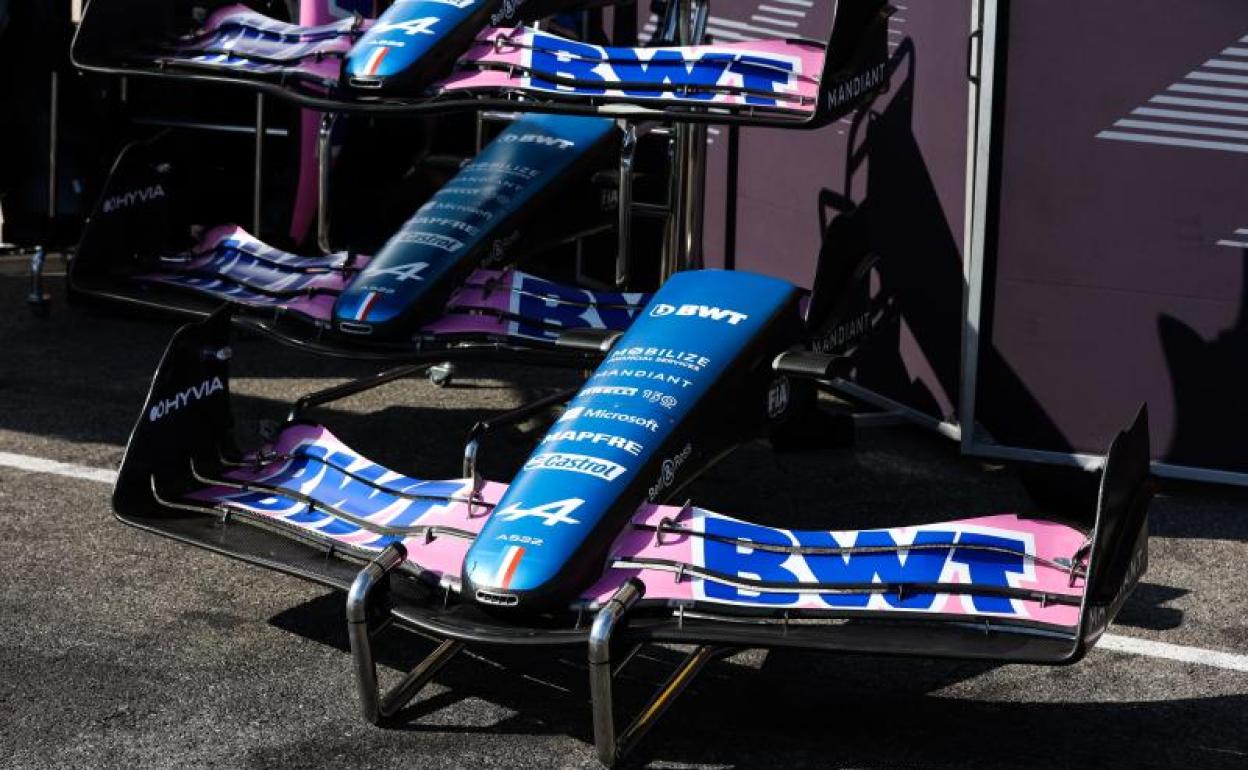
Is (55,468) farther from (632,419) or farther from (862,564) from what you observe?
(862,564)

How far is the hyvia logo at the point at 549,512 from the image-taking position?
3.97 meters

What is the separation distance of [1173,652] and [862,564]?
3.29 ft

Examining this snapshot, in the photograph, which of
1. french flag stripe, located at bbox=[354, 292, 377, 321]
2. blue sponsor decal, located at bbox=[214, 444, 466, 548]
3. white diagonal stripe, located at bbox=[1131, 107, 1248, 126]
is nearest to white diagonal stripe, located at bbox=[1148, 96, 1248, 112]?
white diagonal stripe, located at bbox=[1131, 107, 1248, 126]

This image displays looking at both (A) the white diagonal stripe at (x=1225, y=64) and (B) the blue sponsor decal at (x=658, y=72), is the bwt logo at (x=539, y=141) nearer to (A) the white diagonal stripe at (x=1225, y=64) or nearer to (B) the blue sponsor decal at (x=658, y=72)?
(B) the blue sponsor decal at (x=658, y=72)

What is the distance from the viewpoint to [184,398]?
14.9 ft

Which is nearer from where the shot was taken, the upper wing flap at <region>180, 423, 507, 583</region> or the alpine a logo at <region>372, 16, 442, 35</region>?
the upper wing flap at <region>180, 423, 507, 583</region>

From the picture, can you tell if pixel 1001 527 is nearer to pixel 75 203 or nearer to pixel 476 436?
pixel 476 436

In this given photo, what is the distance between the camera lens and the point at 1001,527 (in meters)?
3.95

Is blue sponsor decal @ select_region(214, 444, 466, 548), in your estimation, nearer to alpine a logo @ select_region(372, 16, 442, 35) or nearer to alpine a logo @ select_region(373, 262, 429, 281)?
alpine a logo @ select_region(373, 262, 429, 281)

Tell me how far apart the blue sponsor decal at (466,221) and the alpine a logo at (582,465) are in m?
1.40

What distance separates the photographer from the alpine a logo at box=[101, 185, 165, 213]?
19.7 feet

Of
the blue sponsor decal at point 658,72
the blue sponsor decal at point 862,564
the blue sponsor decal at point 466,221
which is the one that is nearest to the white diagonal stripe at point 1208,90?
the blue sponsor decal at point 658,72

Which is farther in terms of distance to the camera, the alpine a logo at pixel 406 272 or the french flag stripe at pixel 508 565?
the alpine a logo at pixel 406 272

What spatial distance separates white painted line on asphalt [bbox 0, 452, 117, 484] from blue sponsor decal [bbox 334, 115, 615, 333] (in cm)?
84
